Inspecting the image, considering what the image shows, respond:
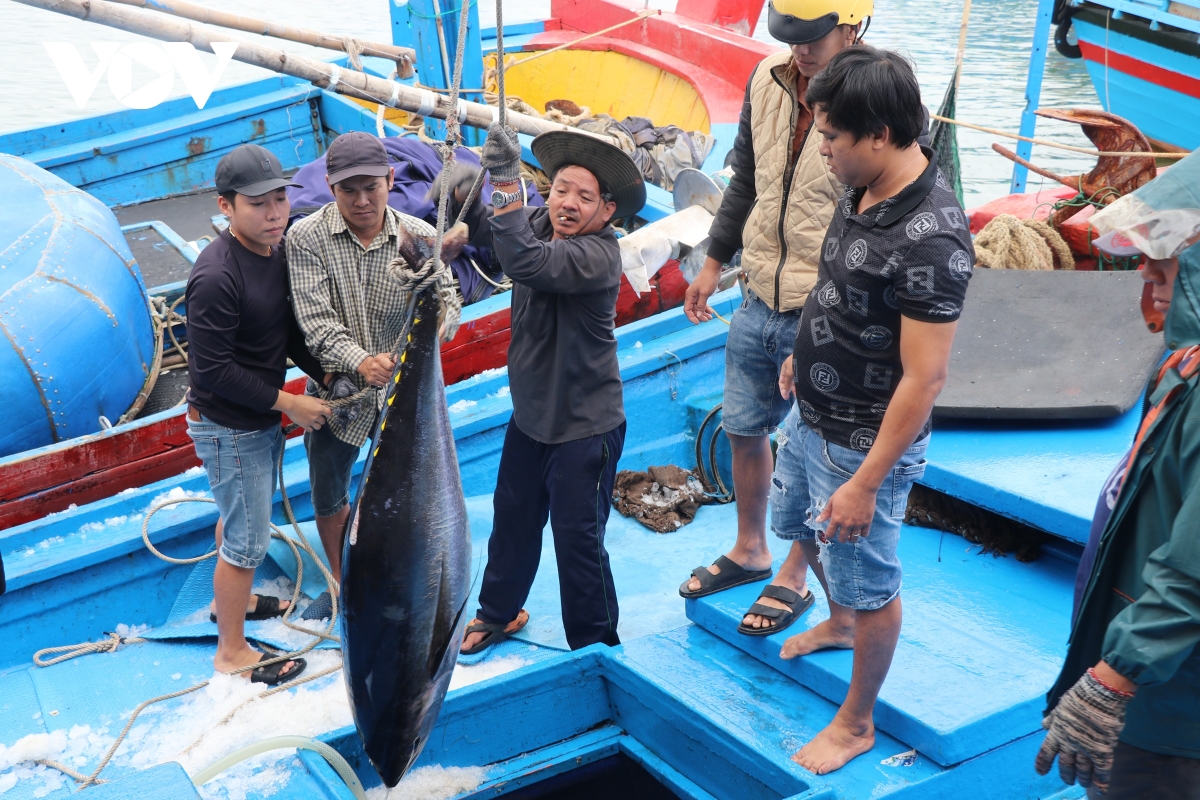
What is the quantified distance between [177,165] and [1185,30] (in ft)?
28.1

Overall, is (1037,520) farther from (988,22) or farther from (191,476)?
(988,22)

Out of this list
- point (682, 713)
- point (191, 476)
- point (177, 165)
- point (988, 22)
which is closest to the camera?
point (682, 713)

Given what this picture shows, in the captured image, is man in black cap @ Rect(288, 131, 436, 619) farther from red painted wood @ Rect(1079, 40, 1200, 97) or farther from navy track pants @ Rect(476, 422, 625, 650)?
red painted wood @ Rect(1079, 40, 1200, 97)

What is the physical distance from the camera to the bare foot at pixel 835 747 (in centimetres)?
266

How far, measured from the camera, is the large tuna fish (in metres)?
2.27

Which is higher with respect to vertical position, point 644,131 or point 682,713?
point 644,131

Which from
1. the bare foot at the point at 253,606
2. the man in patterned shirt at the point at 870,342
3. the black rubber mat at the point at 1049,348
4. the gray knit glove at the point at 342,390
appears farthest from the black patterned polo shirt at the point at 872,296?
the bare foot at the point at 253,606

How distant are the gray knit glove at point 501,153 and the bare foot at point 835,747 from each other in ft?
5.75

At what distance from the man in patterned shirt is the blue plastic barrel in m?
3.06

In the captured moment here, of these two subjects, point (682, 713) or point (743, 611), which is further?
point (743, 611)

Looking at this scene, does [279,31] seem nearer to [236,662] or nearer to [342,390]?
[342,390]

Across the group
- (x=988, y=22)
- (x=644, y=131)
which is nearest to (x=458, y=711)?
(x=644, y=131)

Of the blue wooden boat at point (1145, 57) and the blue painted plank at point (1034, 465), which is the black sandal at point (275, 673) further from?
the blue wooden boat at point (1145, 57)

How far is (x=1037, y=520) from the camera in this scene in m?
3.51
